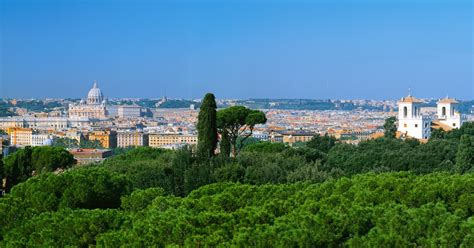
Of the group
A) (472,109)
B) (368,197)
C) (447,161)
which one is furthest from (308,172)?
(472,109)

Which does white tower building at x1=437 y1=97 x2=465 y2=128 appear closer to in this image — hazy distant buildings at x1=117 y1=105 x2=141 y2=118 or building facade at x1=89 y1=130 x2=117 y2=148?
building facade at x1=89 y1=130 x2=117 y2=148

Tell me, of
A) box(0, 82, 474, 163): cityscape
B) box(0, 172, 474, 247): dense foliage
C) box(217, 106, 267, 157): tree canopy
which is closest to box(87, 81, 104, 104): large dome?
box(0, 82, 474, 163): cityscape

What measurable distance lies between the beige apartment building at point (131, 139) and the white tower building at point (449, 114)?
2986cm

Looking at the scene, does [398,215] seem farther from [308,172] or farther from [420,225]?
[308,172]

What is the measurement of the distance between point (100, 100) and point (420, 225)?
143647mm

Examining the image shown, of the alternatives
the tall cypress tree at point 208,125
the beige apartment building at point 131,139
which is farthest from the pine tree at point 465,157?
the beige apartment building at point 131,139

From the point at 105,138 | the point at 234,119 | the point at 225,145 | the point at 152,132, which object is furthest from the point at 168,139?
the point at 225,145

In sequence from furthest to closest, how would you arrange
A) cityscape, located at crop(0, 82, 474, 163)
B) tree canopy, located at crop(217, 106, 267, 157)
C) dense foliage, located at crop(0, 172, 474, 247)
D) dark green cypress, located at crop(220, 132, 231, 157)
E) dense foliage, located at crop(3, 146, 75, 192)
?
1. cityscape, located at crop(0, 82, 474, 163)
2. tree canopy, located at crop(217, 106, 267, 157)
3. dark green cypress, located at crop(220, 132, 231, 157)
4. dense foliage, located at crop(3, 146, 75, 192)
5. dense foliage, located at crop(0, 172, 474, 247)

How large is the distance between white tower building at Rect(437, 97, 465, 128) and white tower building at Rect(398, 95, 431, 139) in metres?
2.53

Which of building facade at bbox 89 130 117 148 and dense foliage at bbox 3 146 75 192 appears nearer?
dense foliage at bbox 3 146 75 192

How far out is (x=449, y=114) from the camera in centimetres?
5984

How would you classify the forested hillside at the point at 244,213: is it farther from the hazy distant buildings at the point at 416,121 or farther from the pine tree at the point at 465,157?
the hazy distant buildings at the point at 416,121

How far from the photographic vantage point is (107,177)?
1666 centimetres

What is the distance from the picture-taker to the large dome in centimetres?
15162
